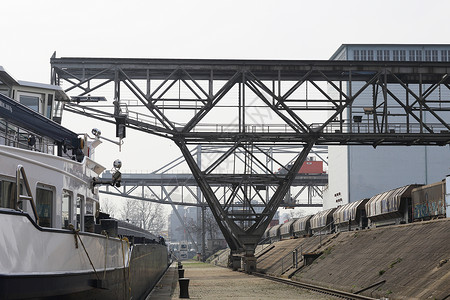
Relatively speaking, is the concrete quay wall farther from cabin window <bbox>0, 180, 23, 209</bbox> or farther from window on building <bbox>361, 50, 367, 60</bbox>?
window on building <bbox>361, 50, 367, 60</bbox>

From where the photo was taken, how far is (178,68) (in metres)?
40.8

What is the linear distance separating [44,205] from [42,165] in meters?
0.95

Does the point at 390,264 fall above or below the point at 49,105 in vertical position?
below

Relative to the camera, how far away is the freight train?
111ft

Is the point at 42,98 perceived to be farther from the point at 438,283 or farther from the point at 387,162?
the point at 387,162

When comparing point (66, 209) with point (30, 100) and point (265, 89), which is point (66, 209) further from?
point (265, 89)

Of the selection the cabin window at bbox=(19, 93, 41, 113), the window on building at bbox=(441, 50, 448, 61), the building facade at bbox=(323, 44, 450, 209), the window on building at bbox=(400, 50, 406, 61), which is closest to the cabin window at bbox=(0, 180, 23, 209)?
the cabin window at bbox=(19, 93, 41, 113)

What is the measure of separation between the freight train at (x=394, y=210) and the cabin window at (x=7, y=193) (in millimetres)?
22430

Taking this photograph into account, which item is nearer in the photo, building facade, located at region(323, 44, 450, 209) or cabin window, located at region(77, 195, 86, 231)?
cabin window, located at region(77, 195, 86, 231)

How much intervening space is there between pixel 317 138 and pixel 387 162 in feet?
116

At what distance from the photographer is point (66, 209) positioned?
14.8 meters

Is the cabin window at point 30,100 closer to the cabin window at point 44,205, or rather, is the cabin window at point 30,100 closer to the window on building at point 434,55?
the cabin window at point 44,205

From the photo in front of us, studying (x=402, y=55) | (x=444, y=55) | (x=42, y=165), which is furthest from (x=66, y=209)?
(x=444, y=55)

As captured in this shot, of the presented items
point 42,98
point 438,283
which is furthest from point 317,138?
point 42,98
